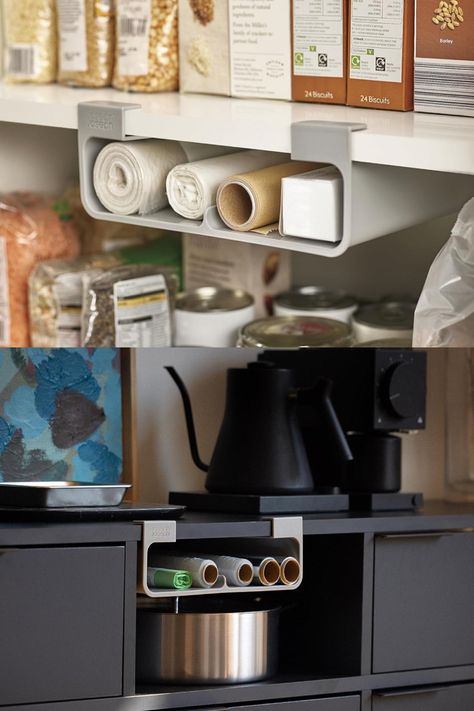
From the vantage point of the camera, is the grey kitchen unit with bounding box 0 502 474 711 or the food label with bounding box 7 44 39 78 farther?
the food label with bounding box 7 44 39 78

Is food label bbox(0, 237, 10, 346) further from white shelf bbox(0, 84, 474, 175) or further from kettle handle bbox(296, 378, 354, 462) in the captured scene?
kettle handle bbox(296, 378, 354, 462)

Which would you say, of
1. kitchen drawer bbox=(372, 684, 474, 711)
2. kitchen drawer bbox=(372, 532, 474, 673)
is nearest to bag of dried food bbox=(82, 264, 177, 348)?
kitchen drawer bbox=(372, 532, 474, 673)

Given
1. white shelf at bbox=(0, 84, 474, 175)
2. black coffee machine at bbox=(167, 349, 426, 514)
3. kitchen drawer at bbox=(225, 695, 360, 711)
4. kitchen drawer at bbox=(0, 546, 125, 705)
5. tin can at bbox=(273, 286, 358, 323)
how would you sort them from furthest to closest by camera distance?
tin can at bbox=(273, 286, 358, 323)
black coffee machine at bbox=(167, 349, 426, 514)
kitchen drawer at bbox=(225, 695, 360, 711)
kitchen drawer at bbox=(0, 546, 125, 705)
white shelf at bbox=(0, 84, 474, 175)

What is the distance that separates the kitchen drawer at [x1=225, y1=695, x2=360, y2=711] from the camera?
1.36m

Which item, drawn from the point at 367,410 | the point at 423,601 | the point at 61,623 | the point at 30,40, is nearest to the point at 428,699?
the point at 423,601

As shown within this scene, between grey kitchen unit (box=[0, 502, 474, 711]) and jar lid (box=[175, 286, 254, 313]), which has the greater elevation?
jar lid (box=[175, 286, 254, 313])

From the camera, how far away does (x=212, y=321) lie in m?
1.66

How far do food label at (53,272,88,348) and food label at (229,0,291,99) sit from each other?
0.41 meters

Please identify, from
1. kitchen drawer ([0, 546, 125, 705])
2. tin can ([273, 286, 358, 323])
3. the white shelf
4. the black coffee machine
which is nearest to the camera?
the white shelf

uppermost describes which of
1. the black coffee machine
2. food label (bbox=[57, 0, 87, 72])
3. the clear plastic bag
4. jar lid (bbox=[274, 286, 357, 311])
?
food label (bbox=[57, 0, 87, 72])

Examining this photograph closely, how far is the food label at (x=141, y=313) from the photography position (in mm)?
1654

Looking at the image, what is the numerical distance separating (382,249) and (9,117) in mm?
624

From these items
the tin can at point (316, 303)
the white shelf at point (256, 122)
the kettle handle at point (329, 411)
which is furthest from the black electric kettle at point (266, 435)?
the white shelf at point (256, 122)

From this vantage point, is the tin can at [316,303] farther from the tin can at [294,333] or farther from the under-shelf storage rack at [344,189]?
the under-shelf storage rack at [344,189]
